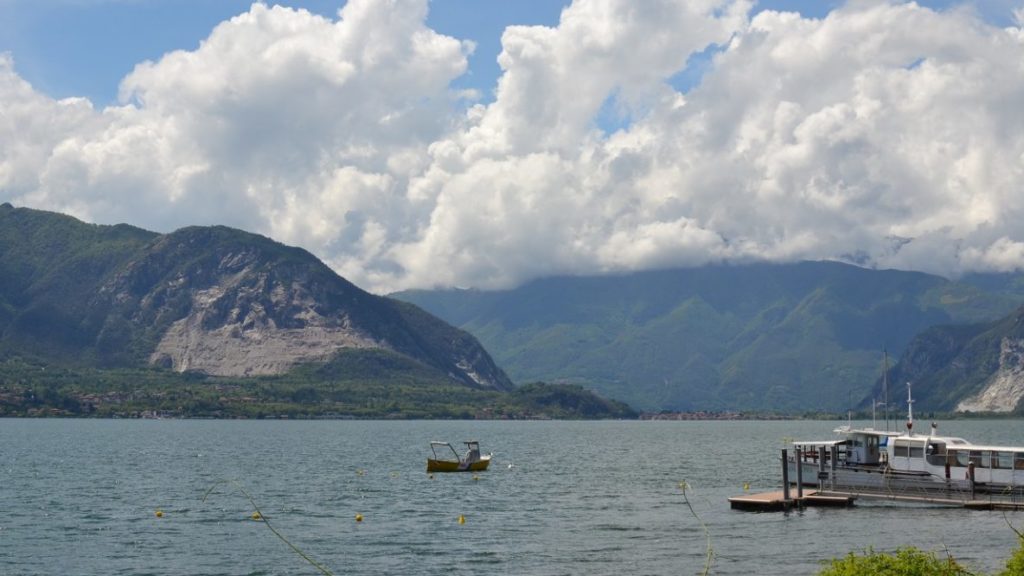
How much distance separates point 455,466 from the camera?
158625 mm

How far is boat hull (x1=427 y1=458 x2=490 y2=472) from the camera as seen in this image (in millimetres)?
156625

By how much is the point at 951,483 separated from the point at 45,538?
238 feet

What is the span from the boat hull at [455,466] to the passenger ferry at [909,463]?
60589mm

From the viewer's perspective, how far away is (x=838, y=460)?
348ft

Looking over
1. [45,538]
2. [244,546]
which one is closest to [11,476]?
[45,538]

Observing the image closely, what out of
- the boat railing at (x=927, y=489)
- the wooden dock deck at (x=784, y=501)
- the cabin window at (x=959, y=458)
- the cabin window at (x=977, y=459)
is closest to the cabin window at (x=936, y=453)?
the cabin window at (x=959, y=458)

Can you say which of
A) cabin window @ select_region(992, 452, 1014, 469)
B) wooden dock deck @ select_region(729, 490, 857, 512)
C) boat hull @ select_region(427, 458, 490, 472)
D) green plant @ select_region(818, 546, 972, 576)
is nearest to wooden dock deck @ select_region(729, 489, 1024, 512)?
wooden dock deck @ select_region(729, 490, 857, 512)

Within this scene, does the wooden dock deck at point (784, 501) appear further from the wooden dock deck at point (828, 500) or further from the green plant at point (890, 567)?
the green plant at point (890, 567)

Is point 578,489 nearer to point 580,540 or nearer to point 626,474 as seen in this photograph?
point 626,474

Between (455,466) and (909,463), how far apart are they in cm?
7265

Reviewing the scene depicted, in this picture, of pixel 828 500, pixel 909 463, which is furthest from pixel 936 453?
pixel 828 500

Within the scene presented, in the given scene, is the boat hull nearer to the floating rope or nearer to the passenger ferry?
the floating rope

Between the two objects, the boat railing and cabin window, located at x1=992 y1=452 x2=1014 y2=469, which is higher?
cabin window, located at x1=992 y1=452 x2=1014 y2=469

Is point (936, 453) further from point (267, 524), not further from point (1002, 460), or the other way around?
point (267, 524)
